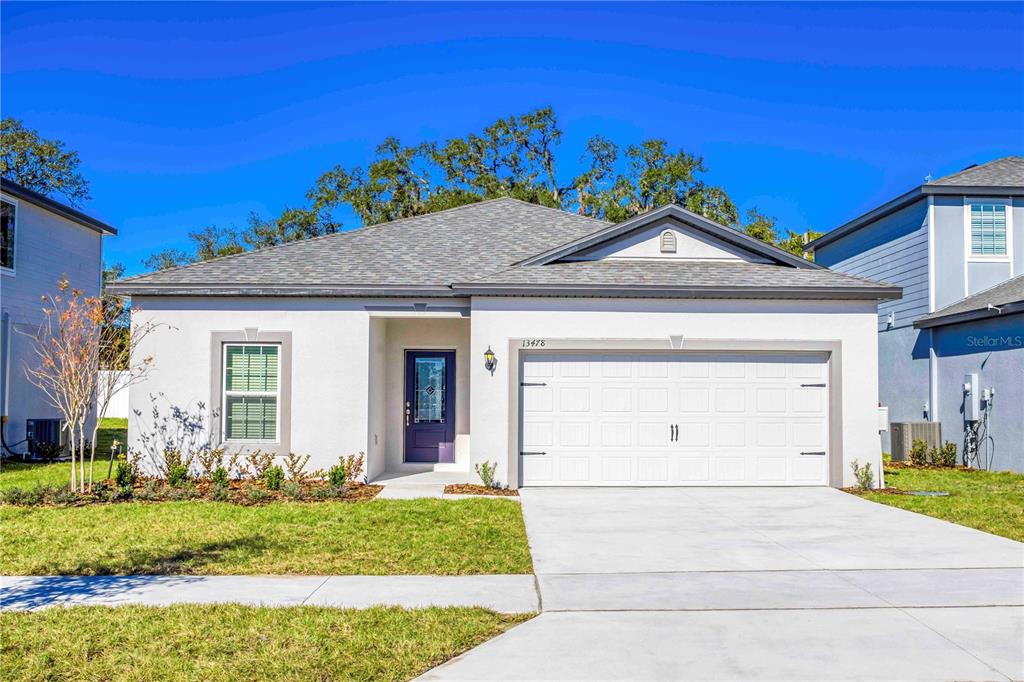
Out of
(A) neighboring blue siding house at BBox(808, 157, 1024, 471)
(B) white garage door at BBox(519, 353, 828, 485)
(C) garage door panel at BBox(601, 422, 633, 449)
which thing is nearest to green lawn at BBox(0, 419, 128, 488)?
(B) white garage door at BBox(519, 353, 828, 485)

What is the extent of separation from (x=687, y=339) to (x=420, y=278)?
4660 millimetres

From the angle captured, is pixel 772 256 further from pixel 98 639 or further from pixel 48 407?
pixel 48 407

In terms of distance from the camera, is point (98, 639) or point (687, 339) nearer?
point (98, 639)

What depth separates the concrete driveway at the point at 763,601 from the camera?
15.4ft

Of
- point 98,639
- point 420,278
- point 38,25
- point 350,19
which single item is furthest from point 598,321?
point 38,25

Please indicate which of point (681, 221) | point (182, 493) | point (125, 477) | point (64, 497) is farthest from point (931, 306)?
point (64, 497)

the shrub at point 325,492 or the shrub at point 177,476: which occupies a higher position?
the shrub at point 177,476

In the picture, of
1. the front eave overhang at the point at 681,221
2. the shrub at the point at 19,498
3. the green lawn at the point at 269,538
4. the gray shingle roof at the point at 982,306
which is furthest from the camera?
the gray shingle roof at the point at 982,306

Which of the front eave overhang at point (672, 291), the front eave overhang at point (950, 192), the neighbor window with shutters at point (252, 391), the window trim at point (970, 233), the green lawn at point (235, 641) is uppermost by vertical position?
the front eave overhang at point (950, 192)

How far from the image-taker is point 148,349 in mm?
12938

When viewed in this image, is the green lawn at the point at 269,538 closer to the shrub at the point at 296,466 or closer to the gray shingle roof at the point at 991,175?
the shrub at the point at 296,466

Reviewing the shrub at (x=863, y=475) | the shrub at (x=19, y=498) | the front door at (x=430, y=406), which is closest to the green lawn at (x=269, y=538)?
the shrub at (x=19, y=498)

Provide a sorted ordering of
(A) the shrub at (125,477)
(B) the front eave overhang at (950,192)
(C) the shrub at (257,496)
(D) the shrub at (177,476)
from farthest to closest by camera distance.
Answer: (B) the front eave overhang at (950,192)
(D) the shrub at (177,476)
(A) the shrub at (125,477)
(C) the shrub at (257,496)

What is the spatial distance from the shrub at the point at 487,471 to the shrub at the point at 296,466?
2819 millimetres
